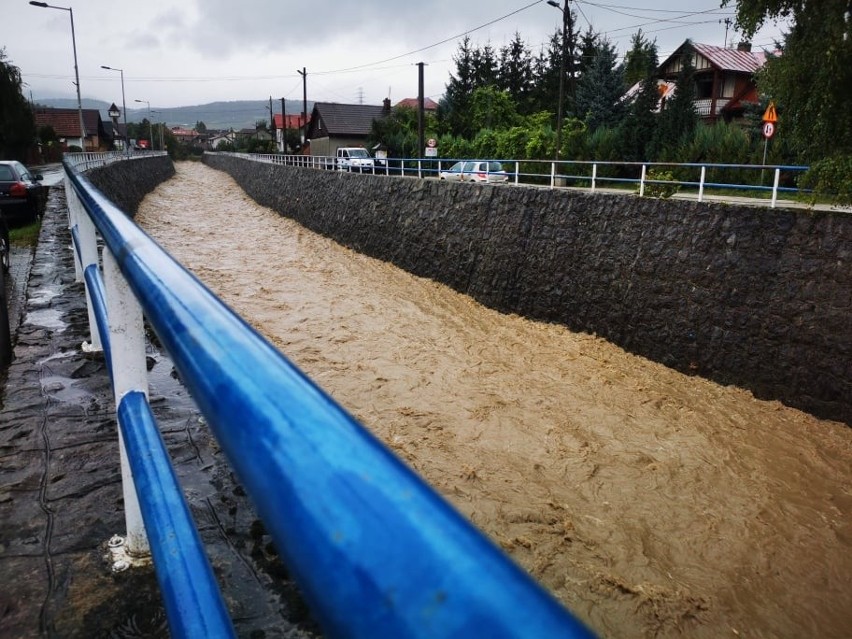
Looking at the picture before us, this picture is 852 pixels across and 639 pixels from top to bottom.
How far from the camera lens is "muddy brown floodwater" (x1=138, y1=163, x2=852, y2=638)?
16.8 ft

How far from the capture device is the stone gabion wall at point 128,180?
16.0 m

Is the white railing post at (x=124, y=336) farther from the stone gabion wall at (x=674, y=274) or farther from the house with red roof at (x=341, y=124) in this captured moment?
the house with red roof at (x=341, y=124)

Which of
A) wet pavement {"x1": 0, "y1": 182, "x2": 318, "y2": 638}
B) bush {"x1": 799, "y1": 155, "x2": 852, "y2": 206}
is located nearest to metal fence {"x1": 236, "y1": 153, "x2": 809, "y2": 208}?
bush {"x1": 799, "y1": 155, "x2": 852, "y2": 206}

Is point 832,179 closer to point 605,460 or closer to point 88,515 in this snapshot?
point 605,460

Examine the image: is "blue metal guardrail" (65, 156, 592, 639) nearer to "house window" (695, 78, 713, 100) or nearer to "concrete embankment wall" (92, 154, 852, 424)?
"concrete embankment wall" (92, 154, 852, 424)

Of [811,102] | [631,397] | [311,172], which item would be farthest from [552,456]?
[311,172]

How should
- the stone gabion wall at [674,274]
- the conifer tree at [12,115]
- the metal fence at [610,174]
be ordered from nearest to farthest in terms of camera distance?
1. the stone gabion wall at [674,274]
2. the metal fence at [610,174]
3. the conifer tree at [12,115]

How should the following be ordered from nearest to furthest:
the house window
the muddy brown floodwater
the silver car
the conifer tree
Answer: the muddy brown floodwater, the silver car, the conifer tree, the house window

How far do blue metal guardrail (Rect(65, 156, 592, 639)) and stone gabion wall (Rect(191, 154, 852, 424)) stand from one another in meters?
9.35

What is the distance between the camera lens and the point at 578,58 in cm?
5928

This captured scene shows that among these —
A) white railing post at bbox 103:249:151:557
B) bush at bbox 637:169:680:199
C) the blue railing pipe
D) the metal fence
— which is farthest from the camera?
the metal fence

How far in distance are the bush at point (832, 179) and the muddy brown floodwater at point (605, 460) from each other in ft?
9.17

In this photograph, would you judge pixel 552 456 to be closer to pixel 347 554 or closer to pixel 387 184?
pixel 347 554

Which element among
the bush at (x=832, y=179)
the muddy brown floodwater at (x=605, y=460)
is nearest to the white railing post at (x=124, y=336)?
the muddy brown floodwater at (x=605, y=460)
